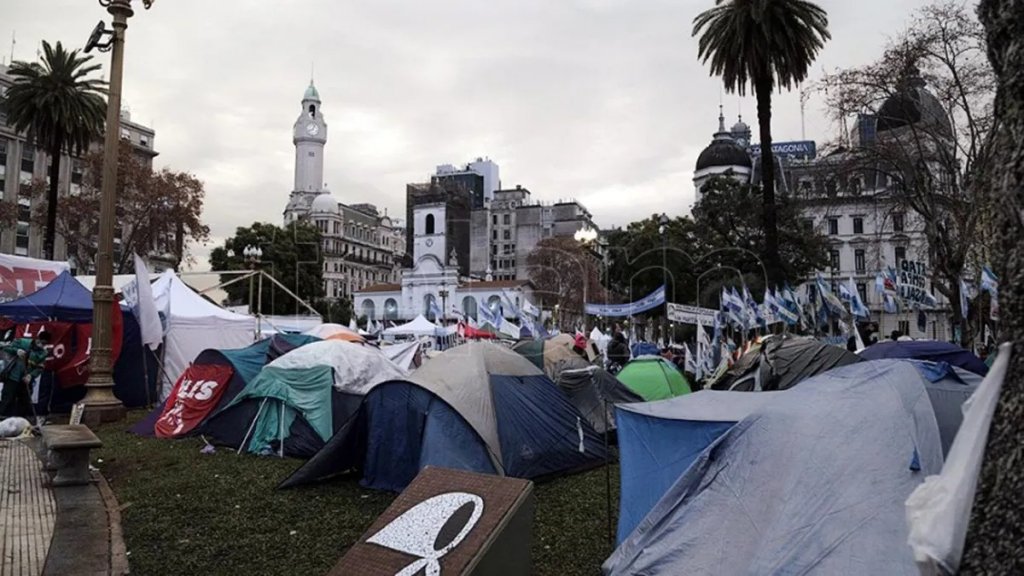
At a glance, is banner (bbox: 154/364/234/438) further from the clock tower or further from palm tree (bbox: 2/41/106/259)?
the clock tower

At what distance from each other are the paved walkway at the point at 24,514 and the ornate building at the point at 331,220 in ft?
253

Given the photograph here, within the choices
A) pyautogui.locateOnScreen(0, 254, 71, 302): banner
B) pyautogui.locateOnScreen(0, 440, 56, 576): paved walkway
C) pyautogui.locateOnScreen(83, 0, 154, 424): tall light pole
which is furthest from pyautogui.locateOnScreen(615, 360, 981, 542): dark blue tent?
pyautogui.locateOnScreen(0, 254, 71, 302): banner

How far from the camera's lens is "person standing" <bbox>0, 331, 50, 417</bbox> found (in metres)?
12.2

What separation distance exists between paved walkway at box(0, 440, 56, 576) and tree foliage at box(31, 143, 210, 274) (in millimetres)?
25551

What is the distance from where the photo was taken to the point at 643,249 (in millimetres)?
45531

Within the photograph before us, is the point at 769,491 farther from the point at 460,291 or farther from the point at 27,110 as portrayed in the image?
the point at 460,291

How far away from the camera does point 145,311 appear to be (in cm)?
1477

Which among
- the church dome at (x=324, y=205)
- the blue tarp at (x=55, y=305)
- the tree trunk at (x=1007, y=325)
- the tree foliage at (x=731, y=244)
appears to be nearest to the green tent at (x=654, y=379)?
the tree trunk at (x=1007, y=325)

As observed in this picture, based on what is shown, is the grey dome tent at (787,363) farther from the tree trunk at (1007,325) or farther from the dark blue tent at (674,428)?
the tree trunk at (1007,325)

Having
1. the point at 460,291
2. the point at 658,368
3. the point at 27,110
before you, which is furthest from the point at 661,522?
the point at 460,291

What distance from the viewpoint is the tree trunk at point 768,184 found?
67.4 ft

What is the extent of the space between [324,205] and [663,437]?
285 feet

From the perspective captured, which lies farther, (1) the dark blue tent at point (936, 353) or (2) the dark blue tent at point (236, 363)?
(2) the dark blue tent at point (236, 363)

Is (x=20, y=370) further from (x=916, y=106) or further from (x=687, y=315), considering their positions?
(x=916, y=106)
